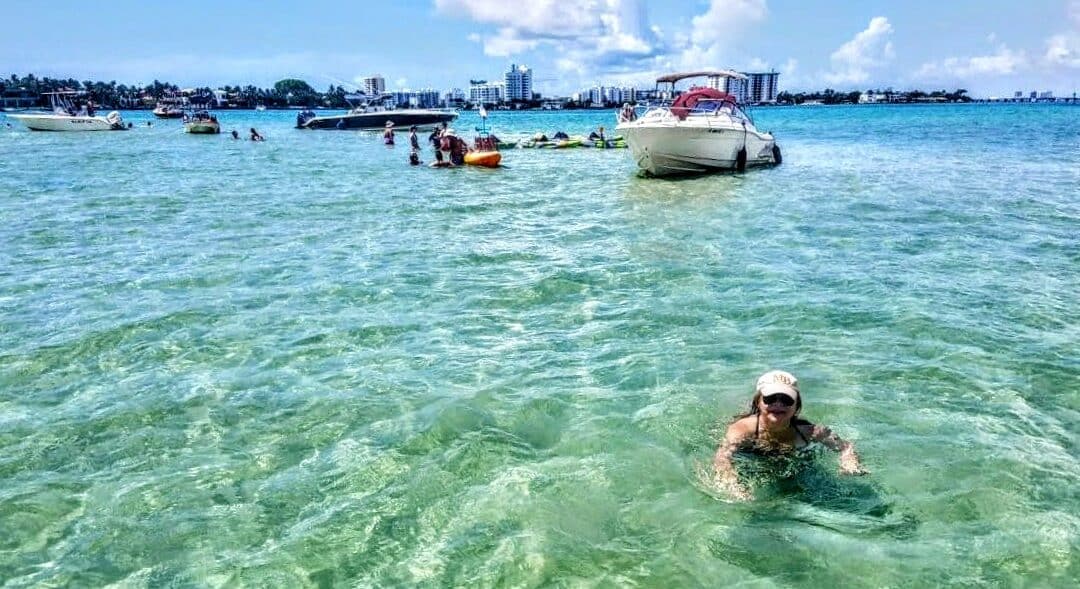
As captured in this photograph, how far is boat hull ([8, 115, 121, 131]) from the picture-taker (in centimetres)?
6706

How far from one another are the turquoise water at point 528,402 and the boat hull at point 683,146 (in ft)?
31.5

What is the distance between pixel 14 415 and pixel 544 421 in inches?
212

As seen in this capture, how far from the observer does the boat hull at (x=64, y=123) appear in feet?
220

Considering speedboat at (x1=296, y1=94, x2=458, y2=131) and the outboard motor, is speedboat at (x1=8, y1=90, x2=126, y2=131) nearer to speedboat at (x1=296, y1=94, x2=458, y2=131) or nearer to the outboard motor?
the outboard motor

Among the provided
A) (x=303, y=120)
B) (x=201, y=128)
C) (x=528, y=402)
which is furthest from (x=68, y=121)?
(x=528, y=402)

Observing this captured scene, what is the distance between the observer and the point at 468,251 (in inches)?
579

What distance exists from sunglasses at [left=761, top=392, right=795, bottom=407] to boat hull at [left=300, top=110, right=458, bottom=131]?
6750 cm

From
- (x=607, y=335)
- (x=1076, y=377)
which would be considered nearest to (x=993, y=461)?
(x=1076, y=377)

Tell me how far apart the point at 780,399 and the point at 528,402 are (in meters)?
2.83

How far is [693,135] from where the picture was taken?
25.9 meters

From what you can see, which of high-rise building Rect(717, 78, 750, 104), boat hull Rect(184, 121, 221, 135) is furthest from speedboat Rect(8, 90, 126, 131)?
high-rise building Rect(717, 78, 750, 104)

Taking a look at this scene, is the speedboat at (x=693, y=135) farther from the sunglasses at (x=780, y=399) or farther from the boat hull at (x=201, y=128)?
the boat hull at (x=201, y=128)

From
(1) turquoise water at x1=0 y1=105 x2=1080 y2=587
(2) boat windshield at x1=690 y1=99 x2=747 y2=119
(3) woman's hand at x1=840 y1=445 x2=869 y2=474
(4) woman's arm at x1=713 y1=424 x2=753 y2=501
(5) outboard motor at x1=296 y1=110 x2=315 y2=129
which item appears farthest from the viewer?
(5) outboard motor at x1=296 y1=110 x2=315 y2=129

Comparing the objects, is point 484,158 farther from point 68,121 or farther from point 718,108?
point 68,121
